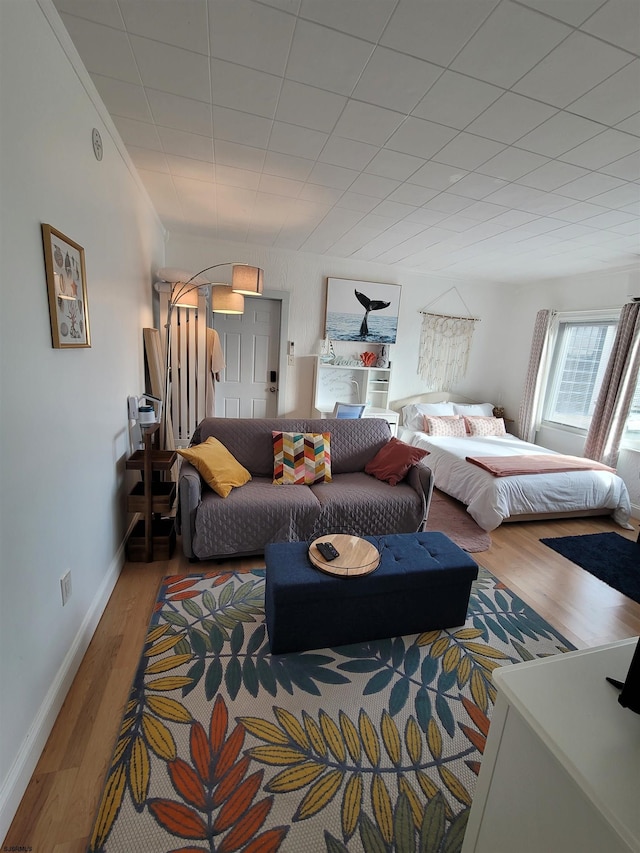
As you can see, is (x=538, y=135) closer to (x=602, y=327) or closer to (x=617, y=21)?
(x=617, y=21)

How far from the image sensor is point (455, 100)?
1.71 meters

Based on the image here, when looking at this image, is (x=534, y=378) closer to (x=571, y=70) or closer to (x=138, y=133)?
(x=571, y=70)

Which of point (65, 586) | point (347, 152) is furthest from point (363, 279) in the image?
point (65, 586)

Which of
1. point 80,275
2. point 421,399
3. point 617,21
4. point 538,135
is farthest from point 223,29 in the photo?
point 421,399

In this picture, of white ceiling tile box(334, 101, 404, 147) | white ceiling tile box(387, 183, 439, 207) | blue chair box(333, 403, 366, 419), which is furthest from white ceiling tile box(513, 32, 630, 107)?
blue chair box(333, 403, 366, 419)

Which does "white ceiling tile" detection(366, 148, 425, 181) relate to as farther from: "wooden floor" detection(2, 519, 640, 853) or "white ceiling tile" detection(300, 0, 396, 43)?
"wooden floor" detection(2, 519, 640, 853)

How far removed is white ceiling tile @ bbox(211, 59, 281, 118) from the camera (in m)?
1.63

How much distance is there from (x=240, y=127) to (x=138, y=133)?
2.08 ft

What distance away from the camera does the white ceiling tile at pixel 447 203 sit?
8.87 feet

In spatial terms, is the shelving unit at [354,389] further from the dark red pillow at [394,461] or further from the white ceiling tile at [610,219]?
the white ceiling tile at [610,219]

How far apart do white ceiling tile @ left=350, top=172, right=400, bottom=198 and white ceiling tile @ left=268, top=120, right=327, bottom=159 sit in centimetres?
41

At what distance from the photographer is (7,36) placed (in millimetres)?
1093

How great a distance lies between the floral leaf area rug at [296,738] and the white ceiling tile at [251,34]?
8.52ft

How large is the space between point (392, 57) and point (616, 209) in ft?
7.23
